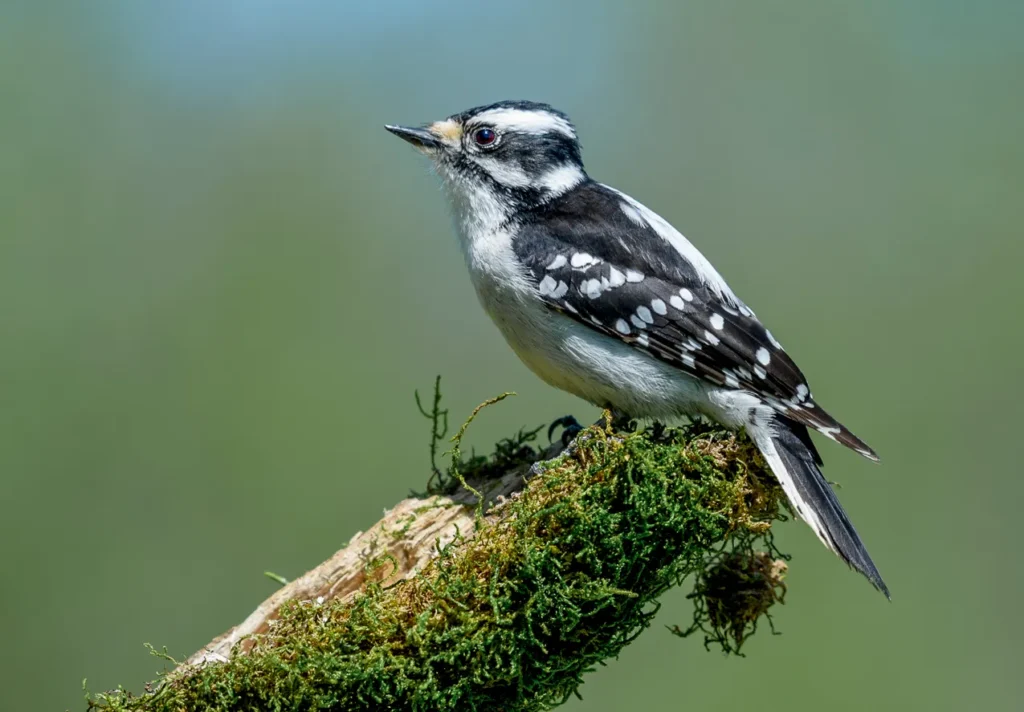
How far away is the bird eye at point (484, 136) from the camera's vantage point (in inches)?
181

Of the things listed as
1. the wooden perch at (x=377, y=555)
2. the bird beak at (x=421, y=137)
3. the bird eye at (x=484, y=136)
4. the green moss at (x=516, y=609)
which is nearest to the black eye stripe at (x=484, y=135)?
the bird eye at (x=484, y=136)

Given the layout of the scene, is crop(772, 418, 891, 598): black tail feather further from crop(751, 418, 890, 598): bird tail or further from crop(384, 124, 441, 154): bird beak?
crop(384, 124, 441, 154): bird beak

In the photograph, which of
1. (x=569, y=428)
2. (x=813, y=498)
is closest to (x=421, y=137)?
(x=569, y=428)

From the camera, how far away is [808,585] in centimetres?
834

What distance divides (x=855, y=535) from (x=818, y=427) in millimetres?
450

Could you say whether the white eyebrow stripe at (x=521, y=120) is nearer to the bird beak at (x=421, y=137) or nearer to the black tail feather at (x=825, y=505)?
the bird beak at (x=421, y=137)

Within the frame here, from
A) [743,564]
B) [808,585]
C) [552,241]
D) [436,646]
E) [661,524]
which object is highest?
[552,241]

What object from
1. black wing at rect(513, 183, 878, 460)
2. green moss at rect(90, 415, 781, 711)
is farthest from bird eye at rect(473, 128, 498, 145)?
green moss at rect(90, 415, 781, 711)

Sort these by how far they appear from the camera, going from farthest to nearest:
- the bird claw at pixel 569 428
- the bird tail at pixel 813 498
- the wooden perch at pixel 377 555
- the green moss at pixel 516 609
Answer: the bird claw at pixel 569 428, the bird tail at pixel 813 498, the wooden perch at pixel 377 555, the green moss at pixel 516 609

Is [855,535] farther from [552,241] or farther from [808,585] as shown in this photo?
[808,585]

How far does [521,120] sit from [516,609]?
2.56 meters

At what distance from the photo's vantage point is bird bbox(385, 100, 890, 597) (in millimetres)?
3756

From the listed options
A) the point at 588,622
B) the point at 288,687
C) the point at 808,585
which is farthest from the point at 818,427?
the point at 808,585

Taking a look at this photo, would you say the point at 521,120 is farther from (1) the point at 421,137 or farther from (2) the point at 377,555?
(2) the point at 377,555
